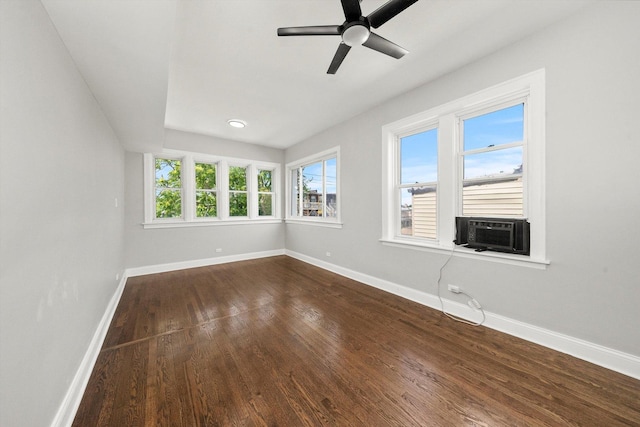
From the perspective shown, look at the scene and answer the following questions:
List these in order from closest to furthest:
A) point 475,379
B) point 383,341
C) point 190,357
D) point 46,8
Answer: point 46,8 → point 475,379 → point 190,357 → point 383,341

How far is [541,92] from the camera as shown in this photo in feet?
6.77

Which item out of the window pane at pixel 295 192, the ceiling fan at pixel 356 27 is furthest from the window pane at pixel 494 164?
the window pane at pixel 295 192

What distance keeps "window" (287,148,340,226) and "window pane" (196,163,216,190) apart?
1.71 metres

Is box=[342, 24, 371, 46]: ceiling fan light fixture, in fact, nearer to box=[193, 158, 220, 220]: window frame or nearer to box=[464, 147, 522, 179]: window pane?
box=[464, 147, 522, 179]: window pane

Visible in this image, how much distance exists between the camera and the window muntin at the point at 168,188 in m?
4.55

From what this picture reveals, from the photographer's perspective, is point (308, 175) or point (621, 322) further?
point (308, 175)

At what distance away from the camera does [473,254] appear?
251cm

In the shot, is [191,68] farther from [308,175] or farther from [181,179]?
[308,175]

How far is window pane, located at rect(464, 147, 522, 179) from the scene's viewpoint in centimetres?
232

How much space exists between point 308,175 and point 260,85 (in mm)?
2626

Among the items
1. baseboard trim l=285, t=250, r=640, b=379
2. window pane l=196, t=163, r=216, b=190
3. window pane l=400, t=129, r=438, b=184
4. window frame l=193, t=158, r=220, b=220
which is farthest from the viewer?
window pane l=196, t=163, r=216, b=190

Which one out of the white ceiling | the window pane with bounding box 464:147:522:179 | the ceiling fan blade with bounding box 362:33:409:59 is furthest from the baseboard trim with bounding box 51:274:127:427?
the window pane with bounding box 464:147:522:179

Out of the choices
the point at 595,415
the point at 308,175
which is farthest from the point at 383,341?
the point at 308,175

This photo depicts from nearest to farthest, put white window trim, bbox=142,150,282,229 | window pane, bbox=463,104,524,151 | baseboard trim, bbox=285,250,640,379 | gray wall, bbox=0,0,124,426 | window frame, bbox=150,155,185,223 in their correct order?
1. gray wall, bbox=0,0,124,426
2. baseboard trim, bbox=285,250,640,379
3. window pane, bbox=463,104,524,151
4. white window trim, bbox=142,150,282,229
5. window frame, bbox=150,155,185,223
